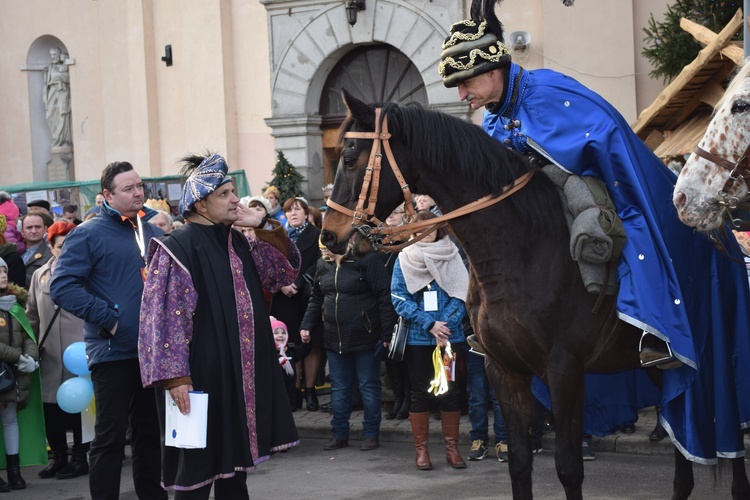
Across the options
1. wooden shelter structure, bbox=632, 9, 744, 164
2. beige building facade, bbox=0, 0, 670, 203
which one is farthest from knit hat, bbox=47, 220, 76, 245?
beige building facade, bbox=0, 0, 670, 203

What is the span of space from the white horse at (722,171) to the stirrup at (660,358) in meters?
0.74

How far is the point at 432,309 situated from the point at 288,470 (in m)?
1.76

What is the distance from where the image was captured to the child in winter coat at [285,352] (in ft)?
32.0

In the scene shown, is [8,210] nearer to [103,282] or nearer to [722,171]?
[103,282]

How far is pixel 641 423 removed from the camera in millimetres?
9180

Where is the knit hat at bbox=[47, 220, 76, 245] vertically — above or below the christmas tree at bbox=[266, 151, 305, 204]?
below

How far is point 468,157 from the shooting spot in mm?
5324

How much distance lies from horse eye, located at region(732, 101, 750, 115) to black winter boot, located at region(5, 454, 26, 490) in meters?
6.15

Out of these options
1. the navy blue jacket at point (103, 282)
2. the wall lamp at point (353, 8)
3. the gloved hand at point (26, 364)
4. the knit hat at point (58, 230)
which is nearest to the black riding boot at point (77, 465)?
the gloved hand at point (26, 364)

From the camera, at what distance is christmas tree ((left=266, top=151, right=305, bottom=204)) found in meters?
17.0

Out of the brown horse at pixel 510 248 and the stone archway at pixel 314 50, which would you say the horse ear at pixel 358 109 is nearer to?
the brown horse at pixel 510 248

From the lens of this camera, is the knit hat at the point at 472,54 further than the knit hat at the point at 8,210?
No

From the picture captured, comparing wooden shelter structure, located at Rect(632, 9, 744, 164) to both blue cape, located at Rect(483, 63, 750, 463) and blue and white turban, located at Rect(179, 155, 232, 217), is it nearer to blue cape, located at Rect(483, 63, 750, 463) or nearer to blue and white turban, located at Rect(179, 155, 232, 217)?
blue cape, located at Rect(483, 63, 750, 463)

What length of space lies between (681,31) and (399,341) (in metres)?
6.19
